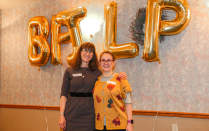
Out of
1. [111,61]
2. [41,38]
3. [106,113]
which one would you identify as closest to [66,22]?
[41,38]

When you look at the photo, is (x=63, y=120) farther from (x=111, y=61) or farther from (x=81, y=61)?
(x=111, y=61)

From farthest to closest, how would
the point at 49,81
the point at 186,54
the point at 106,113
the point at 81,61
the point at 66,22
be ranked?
the point at 49,81
the point at 66,22
the point at 186,54
the point at 81,61
the point at 106,113

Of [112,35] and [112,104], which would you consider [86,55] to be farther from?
[112,35]

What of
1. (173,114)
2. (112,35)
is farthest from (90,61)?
(173,114)

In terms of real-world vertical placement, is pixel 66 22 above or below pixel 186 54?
above

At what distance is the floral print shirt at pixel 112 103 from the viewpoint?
1.57m

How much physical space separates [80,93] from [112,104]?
0.37 meters

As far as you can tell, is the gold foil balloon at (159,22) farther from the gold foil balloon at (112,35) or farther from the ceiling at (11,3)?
the ceiling at (11,3)

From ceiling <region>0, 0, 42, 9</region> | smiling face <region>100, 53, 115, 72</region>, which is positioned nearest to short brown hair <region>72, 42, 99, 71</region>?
smiling face <region>100, 53, 115, 72</region>

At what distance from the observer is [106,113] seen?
5.18 feet

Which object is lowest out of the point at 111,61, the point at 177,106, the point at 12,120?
the point at 12,120

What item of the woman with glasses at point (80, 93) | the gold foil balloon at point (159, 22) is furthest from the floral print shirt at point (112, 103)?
the gold foil balloon at point (159, 22)

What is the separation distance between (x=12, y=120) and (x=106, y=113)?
2713 millimetres

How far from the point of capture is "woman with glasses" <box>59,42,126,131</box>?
1742 mm
